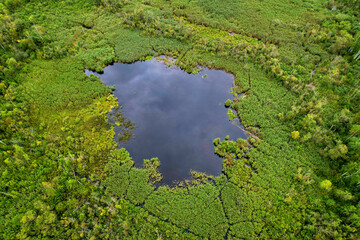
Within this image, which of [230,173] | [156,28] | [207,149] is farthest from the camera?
[156,28]

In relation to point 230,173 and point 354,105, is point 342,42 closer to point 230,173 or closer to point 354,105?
point 354,105

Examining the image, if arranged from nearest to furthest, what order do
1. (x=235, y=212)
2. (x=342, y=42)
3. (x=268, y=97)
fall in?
1. (x=235, y=212)
2. (x=268, y=97)
3. (x=342, y=42)

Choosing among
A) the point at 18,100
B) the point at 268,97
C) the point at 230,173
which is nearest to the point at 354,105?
the point at 268,97
